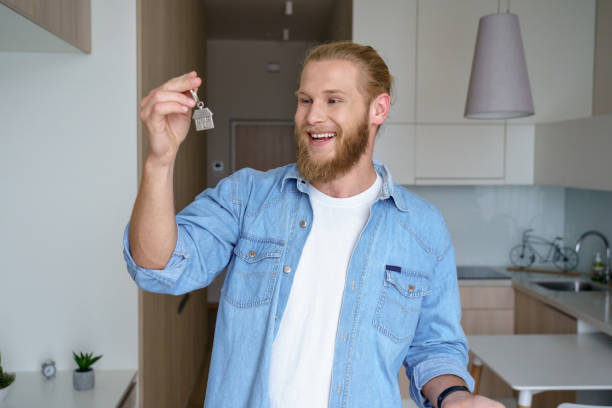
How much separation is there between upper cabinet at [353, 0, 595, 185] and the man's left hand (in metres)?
2.52

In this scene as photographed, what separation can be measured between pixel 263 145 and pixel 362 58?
5081mm

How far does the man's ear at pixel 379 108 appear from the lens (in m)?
1.37

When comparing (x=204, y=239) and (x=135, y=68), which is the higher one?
(x=135, y=68)

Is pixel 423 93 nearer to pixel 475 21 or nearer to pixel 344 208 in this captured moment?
pixel 475 21

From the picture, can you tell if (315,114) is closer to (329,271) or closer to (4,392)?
(329,271)

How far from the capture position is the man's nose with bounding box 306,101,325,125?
1.23 meters

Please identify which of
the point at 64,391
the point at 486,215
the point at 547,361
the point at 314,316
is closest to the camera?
the point at 314,316

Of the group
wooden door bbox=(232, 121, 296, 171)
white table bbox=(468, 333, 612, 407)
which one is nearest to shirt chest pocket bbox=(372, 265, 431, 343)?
white table bbox=(468, 333, 612, 407)

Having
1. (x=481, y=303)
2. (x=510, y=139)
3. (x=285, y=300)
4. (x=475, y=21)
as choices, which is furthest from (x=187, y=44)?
(x=285, y=300)

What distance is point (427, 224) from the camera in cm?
135

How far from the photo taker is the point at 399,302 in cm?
129

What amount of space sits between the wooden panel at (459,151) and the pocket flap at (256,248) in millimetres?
2468

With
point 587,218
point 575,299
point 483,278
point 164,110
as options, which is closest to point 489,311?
point 483,278

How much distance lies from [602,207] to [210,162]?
13.3ft
